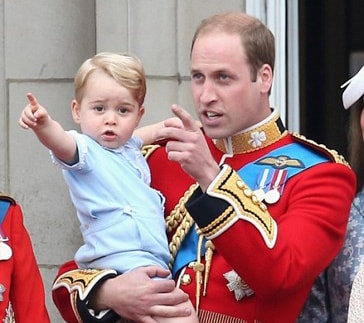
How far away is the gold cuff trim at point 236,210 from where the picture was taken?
3551 mm

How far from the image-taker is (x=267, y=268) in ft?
11.7

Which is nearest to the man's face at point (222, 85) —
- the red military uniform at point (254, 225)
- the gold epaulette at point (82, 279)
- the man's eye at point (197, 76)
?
the man's eye at point (197, 76)

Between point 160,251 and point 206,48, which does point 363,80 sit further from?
point 160,251

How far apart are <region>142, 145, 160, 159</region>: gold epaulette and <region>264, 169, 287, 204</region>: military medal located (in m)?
0.44

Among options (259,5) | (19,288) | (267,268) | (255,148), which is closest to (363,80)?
(255,148)

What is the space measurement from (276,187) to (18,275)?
Answer: 74 centimetres

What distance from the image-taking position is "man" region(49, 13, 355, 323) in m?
3.56

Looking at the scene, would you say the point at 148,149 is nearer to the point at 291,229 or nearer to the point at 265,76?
the point at 265,76

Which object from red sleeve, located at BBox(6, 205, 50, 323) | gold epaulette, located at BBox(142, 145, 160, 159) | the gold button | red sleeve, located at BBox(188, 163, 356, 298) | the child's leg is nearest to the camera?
red sleeve, located at BBox(188, 163, 356, 298)

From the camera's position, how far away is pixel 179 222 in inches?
156

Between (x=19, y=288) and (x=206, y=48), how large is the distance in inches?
32.5

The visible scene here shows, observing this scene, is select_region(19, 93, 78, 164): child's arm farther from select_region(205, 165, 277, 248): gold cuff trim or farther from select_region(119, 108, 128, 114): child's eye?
select_region(205, 165, 277, 248): gold cuff trim

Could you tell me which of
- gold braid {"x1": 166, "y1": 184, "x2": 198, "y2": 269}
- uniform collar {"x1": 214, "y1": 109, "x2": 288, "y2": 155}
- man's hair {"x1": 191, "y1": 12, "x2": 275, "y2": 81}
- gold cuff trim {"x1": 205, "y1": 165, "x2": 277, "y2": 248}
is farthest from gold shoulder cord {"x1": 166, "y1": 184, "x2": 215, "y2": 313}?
man's hair {"x1": 191, "y1": 12, "x2": 275, "y2": 81}

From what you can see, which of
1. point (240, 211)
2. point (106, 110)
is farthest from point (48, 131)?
point (240, 211)
